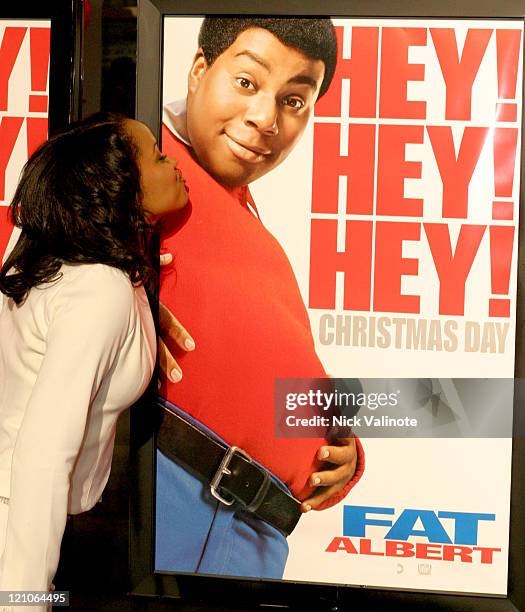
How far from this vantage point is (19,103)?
2191 millimetres

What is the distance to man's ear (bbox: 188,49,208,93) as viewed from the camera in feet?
6.80

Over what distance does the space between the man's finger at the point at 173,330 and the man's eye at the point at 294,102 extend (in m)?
0.59

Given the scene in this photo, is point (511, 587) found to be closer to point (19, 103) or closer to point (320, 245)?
point (320, 245)

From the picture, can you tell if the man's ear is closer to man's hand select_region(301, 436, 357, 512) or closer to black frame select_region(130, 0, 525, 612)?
black frame select_region(130, 0, 525, 612)

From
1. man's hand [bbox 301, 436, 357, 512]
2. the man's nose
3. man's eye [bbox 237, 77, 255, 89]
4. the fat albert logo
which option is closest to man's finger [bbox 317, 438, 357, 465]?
man's hand [bbox 301, 436, 357, 512]

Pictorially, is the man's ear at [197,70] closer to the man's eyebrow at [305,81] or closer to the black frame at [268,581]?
the black frame at [268,581]

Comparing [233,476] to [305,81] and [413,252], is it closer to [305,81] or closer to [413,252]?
[413,252]

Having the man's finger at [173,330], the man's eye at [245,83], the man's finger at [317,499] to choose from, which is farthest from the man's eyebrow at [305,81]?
the man's finger at [317,499]

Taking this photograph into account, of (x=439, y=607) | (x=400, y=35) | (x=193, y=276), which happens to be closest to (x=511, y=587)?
(x=439, y=607)

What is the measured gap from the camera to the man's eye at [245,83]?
6.77ft

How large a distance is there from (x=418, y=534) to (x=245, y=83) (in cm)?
119

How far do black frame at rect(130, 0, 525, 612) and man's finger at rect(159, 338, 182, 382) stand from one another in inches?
2.7

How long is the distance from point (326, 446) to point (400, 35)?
3.32 ft

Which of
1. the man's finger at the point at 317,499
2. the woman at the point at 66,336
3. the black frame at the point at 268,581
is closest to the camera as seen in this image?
the woman at the point at 66,336
